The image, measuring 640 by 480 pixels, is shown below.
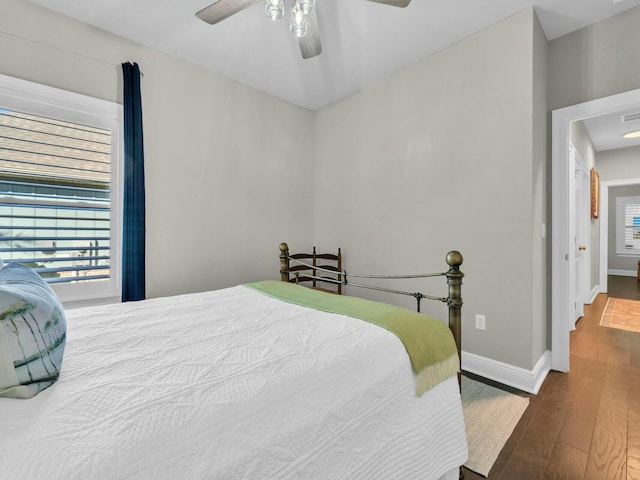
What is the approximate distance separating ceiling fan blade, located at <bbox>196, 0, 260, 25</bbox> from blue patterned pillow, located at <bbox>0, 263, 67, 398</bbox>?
1698 millimetres

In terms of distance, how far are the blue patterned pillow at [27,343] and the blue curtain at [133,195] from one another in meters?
1.67

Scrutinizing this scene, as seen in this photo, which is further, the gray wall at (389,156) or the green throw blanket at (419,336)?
the gray wall at (389,156)

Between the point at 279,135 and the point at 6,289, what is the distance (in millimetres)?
3239

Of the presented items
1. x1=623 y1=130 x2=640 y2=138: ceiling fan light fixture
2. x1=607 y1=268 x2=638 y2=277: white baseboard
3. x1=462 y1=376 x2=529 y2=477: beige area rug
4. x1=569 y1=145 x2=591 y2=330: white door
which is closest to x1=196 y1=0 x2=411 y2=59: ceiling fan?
x1=462 y1=376 x2=529 y2=477: beige area rug

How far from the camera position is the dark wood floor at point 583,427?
157cm

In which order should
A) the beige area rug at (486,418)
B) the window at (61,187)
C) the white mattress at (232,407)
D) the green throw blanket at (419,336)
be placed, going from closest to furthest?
the white mattress at (232,407) → the green throw blanket at (419,336) → the beige area rug at (486,418) → the window at (61,187)

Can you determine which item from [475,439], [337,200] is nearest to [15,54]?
[337,200]

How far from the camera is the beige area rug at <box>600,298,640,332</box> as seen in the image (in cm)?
377

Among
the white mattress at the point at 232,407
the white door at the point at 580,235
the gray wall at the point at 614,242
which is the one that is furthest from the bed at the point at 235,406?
the gray wall at the point at 614,242

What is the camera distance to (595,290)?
5473 mm

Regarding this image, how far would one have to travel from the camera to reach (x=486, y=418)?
1.98 m

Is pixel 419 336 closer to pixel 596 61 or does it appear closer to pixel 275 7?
pixel 275 7

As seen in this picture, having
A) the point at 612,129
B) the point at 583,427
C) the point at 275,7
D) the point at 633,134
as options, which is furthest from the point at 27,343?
the point at 633,134

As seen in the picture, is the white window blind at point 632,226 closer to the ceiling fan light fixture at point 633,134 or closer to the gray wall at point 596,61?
the ceiling fan light fixture at point 633,134
